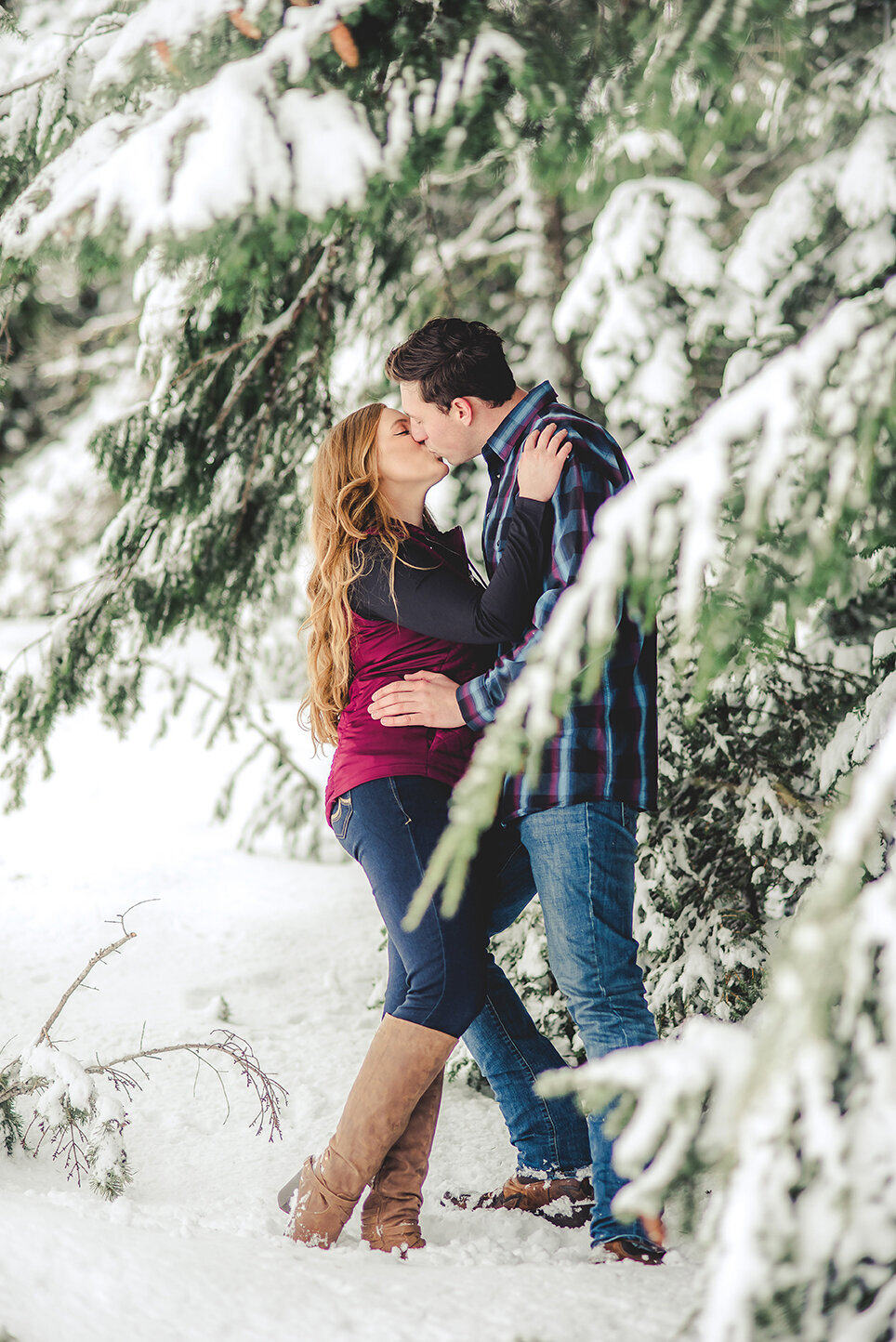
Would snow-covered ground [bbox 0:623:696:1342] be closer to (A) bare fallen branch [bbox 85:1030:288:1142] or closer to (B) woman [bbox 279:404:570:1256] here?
(A) bare fallen branch [bbox 85:1030:288:1142]

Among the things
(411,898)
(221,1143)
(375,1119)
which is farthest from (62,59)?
(221,1143)

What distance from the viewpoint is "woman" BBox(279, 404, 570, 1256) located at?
2.21m

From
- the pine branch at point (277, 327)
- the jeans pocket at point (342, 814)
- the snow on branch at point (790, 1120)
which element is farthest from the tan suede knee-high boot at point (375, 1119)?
the pine branch at point (277, 327)

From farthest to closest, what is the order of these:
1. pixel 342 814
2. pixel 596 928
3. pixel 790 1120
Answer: pixel 342 814, pixel 596 928, pixel 790 1120

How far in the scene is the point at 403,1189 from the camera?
7.49 ft

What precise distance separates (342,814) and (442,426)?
943mm

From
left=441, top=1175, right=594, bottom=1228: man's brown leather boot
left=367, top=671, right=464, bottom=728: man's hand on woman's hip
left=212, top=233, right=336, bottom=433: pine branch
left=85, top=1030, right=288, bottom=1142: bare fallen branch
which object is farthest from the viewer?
left=212, top=233, right=336, bottom=433: pine branch

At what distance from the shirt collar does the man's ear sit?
2.9 inches

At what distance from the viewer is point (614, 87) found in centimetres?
203

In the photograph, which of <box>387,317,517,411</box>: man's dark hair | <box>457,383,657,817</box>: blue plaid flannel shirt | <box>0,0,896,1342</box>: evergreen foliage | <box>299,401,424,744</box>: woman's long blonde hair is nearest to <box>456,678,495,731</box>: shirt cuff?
<box>457,383,657,817</box>: blue plaid flannel shirt

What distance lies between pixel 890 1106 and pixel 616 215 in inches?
109

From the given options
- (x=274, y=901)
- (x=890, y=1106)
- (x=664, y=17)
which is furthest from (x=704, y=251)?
(x=274, y=901)

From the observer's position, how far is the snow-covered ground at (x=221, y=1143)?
1672 mm

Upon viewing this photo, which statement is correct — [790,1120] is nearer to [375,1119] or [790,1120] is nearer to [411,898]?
[411,898]
